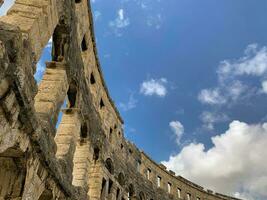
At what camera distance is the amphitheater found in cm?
595

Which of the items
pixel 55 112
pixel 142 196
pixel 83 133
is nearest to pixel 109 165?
pixel 83 133

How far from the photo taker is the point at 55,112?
366 inches

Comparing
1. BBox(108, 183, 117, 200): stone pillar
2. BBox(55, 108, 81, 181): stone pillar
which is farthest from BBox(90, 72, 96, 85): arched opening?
BBox(108, 183, 117, 200): stone pillar

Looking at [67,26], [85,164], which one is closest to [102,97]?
[85,164]

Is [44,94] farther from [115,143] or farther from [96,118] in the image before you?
[115,143]

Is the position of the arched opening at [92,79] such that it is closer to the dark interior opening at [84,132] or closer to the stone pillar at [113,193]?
the dark interior opening at [84,132]

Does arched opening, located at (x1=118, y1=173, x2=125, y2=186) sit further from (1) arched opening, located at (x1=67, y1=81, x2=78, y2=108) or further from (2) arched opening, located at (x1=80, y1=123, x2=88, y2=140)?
(1) arched opening, located at (x1=67, y1=81, x2=78, y2=108)

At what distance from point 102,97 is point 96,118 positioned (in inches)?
89.0

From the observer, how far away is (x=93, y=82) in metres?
15.3

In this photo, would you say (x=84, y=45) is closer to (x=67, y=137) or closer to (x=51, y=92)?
(x=67, y=137)

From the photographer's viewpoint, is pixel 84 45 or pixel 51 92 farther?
pixel 84 45

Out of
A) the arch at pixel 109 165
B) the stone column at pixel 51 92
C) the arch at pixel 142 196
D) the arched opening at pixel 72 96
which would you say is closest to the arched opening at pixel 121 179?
the arch at pixel 109 165

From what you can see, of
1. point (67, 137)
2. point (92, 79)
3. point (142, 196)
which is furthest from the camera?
point (142, 196)

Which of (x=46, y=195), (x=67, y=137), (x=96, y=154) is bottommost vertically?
(x=46, y=195)
